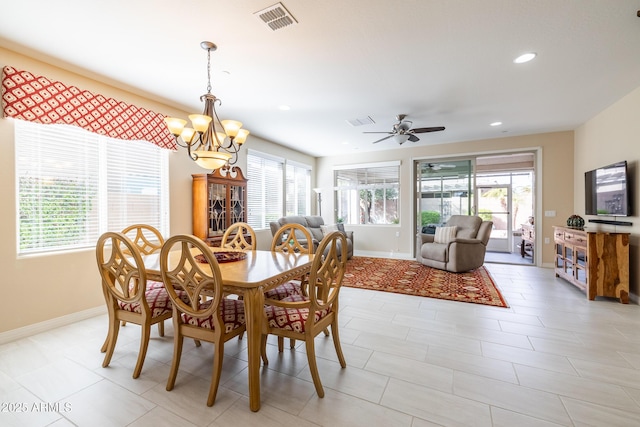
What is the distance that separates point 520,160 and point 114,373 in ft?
29.7

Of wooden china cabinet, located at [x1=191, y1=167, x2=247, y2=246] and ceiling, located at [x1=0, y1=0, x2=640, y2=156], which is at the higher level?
ceiling, located at [x1=0, y1=0, x2=640, y2=156]

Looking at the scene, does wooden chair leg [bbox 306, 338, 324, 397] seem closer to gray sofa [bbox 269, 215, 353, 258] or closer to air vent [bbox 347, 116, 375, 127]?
air vent [bbox 347, 116, 375, 127]

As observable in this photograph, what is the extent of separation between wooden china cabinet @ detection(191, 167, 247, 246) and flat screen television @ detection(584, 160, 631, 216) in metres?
4.91

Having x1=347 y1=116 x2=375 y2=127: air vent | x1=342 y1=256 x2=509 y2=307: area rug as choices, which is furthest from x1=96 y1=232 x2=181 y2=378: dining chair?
x1=347 y1=116 x2=375 y2=127: air vent

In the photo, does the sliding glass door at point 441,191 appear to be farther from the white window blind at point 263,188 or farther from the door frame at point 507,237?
the white window blind at point 263,188

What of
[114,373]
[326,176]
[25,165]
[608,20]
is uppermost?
[608,20]

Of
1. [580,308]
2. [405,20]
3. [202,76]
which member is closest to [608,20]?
[405,20]

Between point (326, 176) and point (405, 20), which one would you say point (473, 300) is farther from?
point (326, 176)

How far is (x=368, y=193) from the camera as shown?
7.02 m

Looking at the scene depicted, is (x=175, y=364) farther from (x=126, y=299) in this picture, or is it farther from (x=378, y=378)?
(x=378, y=378)

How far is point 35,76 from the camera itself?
2.52m

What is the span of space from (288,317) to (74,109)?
9.80ft

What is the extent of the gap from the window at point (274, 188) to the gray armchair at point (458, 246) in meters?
3.03

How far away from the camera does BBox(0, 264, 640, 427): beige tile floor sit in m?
1.54
